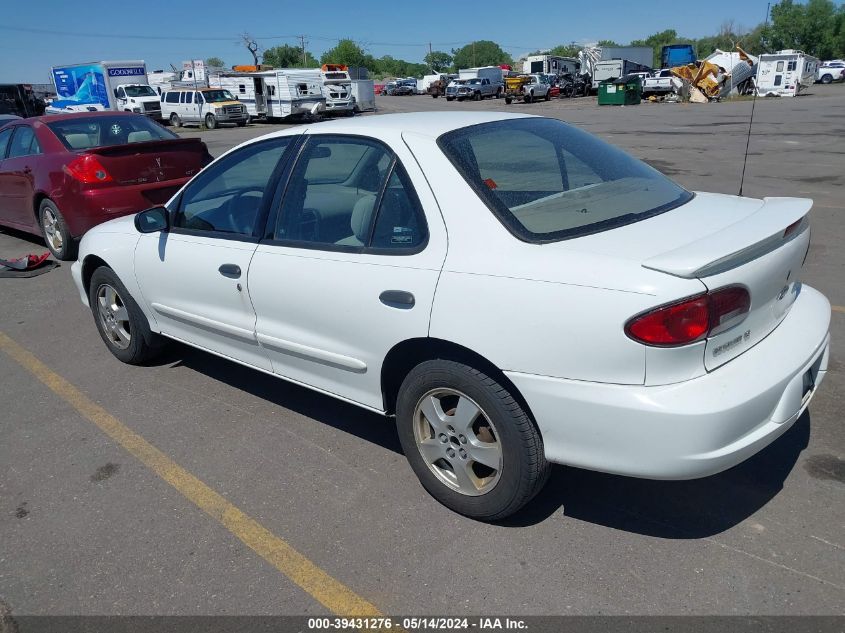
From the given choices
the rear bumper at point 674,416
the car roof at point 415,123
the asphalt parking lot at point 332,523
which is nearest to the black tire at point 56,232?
the asphalt parking lot at point 332,523

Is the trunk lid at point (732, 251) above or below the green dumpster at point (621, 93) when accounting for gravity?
above

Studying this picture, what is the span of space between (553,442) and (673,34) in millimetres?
143330

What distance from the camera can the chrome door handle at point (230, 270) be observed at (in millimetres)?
3672

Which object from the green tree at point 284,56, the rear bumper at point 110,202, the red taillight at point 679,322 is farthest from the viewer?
the green tree at point 284,56

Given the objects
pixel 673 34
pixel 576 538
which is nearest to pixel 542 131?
pixel 576 538

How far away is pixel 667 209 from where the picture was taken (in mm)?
3104

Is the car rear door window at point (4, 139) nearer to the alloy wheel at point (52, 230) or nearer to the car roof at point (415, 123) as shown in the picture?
the alloy wheel at point (52, 230)

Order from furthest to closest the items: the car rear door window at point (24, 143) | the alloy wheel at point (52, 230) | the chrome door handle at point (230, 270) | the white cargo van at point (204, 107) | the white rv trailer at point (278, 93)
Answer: the white rv trailer at point (278, 93)
the white cargo van at point (204, 107)
the car rear door window at point (24, 143)
the alloy wheel at point (52, 230)
the chrome door handle at point (230, 270)

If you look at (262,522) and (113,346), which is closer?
(262,522)

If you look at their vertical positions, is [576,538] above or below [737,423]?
below

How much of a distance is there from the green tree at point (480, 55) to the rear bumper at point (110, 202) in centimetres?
14597

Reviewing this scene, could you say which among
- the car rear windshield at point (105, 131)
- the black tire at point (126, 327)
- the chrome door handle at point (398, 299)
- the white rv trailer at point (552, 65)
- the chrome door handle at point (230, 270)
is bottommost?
the black tire at point (126, 327)

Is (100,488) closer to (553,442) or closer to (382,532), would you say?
(382,532)

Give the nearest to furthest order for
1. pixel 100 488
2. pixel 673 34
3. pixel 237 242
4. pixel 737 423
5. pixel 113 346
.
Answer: pixel 737 423 → pixel 100 488 → pixel 237 242 → pixel 113 346 → pixel 673 34
